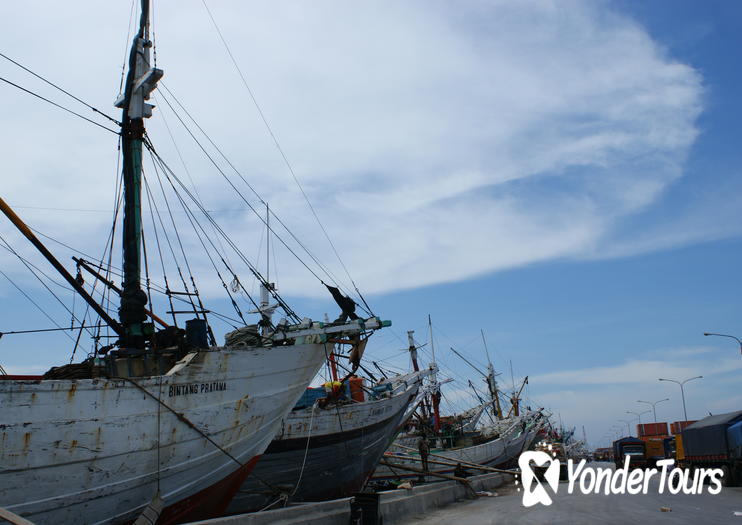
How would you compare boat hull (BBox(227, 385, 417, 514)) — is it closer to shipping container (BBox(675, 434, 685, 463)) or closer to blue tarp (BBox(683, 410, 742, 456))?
blue tarp (BBox(683, 410, 742, 456))

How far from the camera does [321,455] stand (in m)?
21.1

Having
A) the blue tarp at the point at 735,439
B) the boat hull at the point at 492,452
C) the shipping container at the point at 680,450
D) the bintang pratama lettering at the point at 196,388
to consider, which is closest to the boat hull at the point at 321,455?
the bintang pratama lettering at the point at 196,388

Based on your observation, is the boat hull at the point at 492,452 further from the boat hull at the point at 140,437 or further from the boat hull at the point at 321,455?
the boat hull at the point at 140,437

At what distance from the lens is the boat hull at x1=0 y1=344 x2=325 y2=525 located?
34.2ft

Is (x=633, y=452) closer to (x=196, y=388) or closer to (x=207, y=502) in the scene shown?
(x=207, y=502)

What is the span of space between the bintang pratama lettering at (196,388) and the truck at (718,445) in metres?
22.8

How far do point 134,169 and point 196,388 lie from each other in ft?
21.1

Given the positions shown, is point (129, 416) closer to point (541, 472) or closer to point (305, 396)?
point (305, 396)

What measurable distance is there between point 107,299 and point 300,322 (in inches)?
202

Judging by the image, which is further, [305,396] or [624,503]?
[305,396]

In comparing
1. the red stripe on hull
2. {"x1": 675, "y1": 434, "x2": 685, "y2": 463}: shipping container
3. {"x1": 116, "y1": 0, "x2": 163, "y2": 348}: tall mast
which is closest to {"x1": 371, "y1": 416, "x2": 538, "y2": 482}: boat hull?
{"x1": 675, "y1": 434, "x2": 685, "y2": 463}: shipping container

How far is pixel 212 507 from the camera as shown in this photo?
1454cm

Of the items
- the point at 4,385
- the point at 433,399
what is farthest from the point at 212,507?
the point at 433,399

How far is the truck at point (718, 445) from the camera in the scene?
87.2 ft
